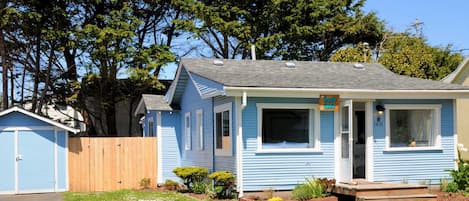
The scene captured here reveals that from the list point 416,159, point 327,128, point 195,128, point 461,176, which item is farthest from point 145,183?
point 461,176

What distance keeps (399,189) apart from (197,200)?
14.7 feet

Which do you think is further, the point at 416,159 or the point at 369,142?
the point at 416,159

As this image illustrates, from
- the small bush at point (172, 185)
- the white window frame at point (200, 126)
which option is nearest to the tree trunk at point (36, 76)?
the small bush at point (172, 185)

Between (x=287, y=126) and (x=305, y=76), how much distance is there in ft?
7.92

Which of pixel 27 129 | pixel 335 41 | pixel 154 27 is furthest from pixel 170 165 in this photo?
pixel 335 41

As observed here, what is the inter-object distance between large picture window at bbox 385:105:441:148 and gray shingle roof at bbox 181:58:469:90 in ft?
1.97

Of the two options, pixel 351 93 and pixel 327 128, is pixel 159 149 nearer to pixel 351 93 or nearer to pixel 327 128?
pixel 327 128

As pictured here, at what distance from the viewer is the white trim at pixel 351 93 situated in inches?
491

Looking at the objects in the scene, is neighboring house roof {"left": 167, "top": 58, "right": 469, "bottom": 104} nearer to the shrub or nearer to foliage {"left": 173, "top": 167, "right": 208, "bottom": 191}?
foliage {"left": 173, "top": 167, "right": 208, "bottom": 191}

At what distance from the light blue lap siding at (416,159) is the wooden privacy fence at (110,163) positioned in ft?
24.9

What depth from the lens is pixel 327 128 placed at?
44.5ft

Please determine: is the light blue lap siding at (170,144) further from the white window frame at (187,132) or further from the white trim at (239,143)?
the white trim at (239,143)

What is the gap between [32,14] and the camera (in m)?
24.6

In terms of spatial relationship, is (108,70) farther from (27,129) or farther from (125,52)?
(27,129)
